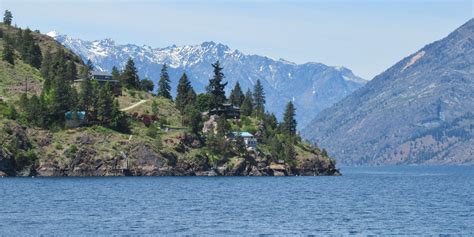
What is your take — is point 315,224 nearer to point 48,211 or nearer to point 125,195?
point 48,211

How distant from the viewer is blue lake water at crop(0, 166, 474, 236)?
322 ft

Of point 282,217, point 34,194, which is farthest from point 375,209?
point 34,194

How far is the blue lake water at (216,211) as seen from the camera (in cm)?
9806

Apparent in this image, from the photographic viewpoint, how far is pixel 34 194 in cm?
14612

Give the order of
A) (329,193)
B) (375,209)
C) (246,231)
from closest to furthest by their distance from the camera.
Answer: (246,231) < (375,209) < (329,193)

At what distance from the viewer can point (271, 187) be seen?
186 meters

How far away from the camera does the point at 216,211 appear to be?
12131cm

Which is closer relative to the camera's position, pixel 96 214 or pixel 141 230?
pixel 141 230

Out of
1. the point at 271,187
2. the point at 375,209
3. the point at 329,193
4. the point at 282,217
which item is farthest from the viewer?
the point at 271,187

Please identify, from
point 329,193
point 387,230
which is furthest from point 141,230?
point 329,193

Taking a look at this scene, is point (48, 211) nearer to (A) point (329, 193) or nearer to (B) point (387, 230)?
(B) point (387, 230)

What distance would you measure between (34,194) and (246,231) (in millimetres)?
61362

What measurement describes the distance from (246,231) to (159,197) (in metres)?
49.9

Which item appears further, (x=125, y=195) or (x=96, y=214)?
(x=125, y=195)
